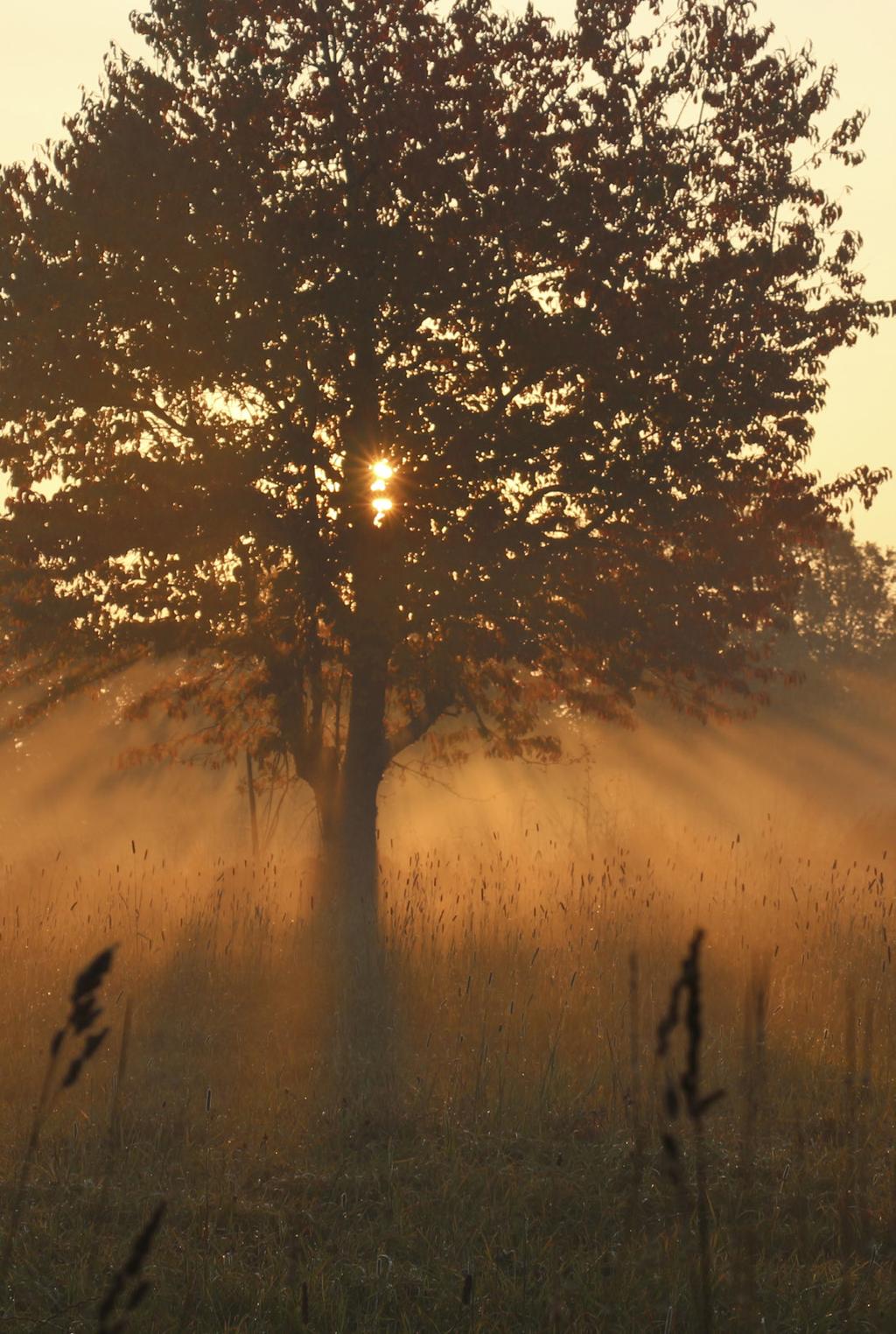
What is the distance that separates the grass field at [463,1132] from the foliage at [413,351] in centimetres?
310

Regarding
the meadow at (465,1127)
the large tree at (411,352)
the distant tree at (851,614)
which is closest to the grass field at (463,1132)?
the meadow at (465,1127)

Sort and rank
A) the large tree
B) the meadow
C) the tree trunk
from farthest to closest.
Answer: the large tree < the tree trunk < the meadow

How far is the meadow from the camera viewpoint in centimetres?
416

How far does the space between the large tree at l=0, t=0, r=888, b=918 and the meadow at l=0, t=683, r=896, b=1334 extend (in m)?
2.70

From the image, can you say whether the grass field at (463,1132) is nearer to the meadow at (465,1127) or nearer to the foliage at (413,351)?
the meadow at (465,1127)

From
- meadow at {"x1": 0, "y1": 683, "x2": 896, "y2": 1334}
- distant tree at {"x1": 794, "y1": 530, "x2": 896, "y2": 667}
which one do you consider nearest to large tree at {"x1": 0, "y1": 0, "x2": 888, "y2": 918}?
meadow at {"x1": 0, "y1": 683, "x2": 896, "y2": 1334}

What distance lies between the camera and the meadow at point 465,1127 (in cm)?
416

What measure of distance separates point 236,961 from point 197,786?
24375mm

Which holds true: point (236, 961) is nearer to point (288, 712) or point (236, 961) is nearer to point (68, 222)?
point (288, 712)

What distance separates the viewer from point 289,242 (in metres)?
10.7

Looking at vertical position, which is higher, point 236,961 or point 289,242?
point 289,242

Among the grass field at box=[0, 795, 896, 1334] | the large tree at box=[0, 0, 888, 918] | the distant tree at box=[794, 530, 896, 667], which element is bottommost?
the grass field at box=[0, 795, 896, 1334]

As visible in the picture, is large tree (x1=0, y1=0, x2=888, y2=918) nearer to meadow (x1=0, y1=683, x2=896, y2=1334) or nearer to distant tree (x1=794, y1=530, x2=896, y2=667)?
meadow (x1=0, y1=683, x2=896, y2=1334)

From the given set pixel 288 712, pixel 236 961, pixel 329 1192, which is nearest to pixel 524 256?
pixel 288 712
